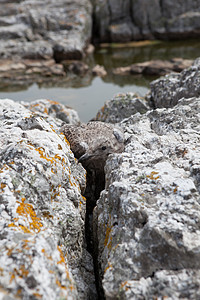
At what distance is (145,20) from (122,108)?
18.9 metres

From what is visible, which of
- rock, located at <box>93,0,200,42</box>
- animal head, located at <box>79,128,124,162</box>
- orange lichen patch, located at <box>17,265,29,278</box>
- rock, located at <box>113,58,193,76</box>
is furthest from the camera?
rock, located at <box>93,0,200,42</box>

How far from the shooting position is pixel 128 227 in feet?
8.05

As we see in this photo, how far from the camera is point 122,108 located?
240 inches

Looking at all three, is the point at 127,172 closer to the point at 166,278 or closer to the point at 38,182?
the point at 38,182

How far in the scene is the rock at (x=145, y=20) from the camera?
21422mm

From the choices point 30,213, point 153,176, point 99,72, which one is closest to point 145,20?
point 99,72

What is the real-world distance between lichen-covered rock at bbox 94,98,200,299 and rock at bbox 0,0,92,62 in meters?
16.3

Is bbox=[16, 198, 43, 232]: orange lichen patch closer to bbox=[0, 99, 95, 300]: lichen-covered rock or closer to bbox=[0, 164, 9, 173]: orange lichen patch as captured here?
bbox=[0, 99, 95, 300]: lichen-covered rock

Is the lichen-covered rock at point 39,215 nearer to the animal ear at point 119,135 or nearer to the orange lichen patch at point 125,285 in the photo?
the orange lichen patch at point 125,285

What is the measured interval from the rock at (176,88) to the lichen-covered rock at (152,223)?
→ 6.28 ft

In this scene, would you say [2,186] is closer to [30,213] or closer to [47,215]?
[30,213]

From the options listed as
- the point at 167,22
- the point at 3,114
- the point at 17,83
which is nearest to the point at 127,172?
the point at 3,114

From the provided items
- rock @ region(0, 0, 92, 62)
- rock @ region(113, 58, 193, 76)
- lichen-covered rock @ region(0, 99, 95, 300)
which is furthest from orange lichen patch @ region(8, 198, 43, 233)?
rock @ region(0, 0, 92, 62)

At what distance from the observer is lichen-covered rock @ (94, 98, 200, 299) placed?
2.06m
